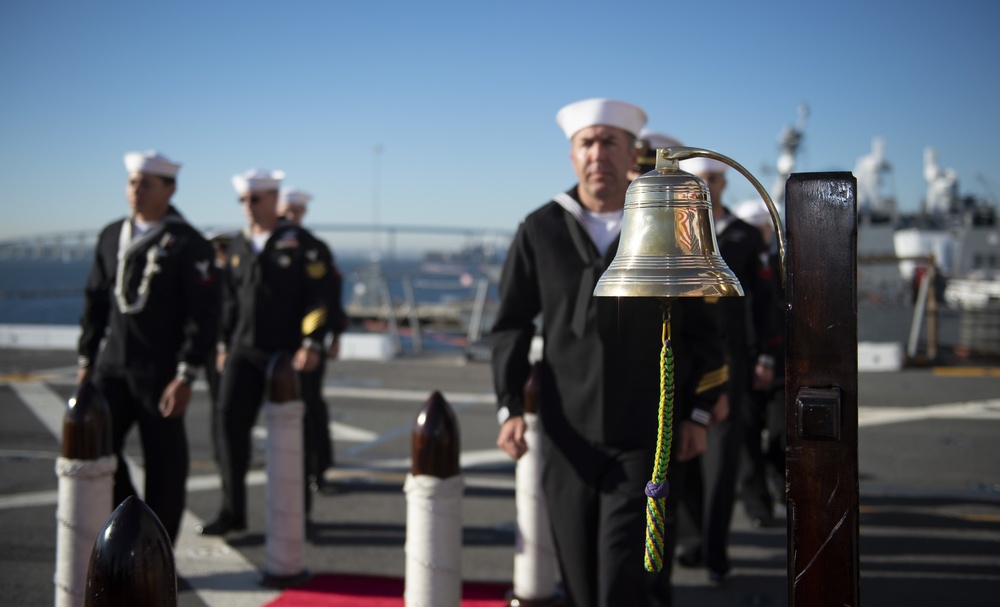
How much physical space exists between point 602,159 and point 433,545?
1758 mm

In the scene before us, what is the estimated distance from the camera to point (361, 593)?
15.9ft

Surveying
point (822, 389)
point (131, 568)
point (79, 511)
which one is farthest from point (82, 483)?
point (822, 389)

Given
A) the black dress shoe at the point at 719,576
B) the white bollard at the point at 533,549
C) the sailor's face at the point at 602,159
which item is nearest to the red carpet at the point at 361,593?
the white bollard at the point at 533,549

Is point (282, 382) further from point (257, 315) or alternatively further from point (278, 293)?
point (278, 293)

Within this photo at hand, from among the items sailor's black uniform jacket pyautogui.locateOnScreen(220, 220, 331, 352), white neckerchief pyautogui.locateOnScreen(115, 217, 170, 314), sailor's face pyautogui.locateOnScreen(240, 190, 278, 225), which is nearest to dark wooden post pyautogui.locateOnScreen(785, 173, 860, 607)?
white neckerchief pyautogui.locateOnScreen(115, 217, 170, 314)

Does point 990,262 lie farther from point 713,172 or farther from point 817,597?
point 817,597

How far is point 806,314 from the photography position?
7.25 ft

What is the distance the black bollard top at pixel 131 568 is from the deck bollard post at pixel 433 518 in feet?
4.88

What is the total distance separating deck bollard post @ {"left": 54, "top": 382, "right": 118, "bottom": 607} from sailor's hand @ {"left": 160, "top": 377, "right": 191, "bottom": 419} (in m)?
0.98

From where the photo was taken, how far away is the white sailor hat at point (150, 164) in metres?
5.34

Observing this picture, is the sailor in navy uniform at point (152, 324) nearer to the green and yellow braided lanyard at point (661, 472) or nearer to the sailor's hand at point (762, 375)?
the green and yellow braided lanyard at point (661, 472)

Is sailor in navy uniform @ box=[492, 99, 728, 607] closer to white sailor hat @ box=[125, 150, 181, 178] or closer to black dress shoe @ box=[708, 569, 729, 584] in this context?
black dress shoe @ box=[708, 569, 729, 584]

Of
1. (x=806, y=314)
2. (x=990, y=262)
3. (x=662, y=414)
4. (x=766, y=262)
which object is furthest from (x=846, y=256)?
(x=990, y=262)

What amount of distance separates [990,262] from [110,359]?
4751 centimetres
